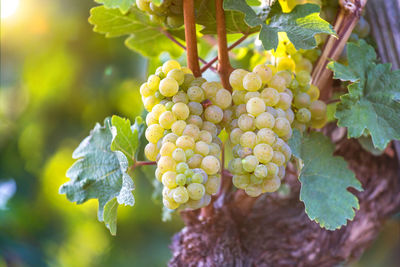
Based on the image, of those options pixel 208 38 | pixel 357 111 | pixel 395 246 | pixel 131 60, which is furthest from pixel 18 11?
pixel 395 246

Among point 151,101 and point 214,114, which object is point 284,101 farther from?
point 151,101

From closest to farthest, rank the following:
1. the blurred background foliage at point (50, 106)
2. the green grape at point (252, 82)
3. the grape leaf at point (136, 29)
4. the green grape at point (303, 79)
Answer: the green grape at point (252, 82) → the green grape at point (303, 79) → the grape leaf at point (136, 29) → the blurred background foliage at point (50, 106)

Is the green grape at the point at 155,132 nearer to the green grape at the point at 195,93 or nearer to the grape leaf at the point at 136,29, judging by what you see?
the green grape at the point at 195,93

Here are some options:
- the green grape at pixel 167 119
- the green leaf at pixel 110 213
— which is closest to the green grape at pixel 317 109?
the green grape at pixel 167 119

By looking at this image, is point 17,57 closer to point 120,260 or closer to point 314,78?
point 120,260

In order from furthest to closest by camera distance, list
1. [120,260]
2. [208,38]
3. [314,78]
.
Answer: [120,260]
[208,38]
[314,78]

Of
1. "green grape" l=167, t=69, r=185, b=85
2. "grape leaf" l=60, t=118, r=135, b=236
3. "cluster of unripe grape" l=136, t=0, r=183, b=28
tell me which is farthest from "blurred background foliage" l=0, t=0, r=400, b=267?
"green grape" l=167, t=69, r=185, b=85

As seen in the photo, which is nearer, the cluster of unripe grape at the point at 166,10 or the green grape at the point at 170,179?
the green grape at the point at 170,179

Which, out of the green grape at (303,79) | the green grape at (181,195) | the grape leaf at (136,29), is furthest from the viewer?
the grape leaf at (136,29)
